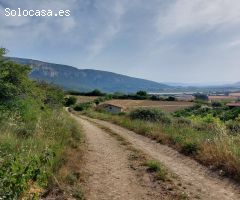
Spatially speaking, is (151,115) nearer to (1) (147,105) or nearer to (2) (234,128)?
(2) (234,128)

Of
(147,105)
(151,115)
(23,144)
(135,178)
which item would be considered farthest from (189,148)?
(147,105)

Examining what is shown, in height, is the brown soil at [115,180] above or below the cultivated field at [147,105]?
above

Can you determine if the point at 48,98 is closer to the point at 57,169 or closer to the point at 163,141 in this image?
the point at 163,141

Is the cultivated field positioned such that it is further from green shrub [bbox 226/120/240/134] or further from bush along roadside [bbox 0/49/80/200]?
bush along roadside [bbox 0/49/80/200]

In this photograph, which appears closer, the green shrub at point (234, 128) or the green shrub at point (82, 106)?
the green shrub at point (234, 128)

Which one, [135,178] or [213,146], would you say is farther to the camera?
[213,146]

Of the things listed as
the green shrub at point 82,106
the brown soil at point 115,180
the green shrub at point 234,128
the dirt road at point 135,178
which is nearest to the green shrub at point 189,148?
the dirt road at point 135,178

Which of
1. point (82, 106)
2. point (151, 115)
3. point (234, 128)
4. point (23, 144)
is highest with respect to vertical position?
point (23, 144)

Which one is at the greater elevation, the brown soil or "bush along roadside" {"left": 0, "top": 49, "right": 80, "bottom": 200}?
"bush along roadside" {"left": 0, "top": 49, "right": 80, "bottom": 200}

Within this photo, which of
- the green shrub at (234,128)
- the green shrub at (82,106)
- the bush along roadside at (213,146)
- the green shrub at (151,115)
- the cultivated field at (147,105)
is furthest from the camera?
the green shrub at (82,106)

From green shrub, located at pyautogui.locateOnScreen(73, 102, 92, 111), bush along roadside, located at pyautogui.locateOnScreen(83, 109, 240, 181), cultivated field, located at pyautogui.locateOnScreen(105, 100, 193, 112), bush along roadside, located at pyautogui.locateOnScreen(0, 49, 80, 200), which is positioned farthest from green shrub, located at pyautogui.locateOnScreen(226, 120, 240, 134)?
green shrub, located at pyautogui.locateOnScreen(73, 102, 92, 111)

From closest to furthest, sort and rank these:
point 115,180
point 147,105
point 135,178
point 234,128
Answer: point 115,180 → point 135,178 → point 234,128 → point 147,105

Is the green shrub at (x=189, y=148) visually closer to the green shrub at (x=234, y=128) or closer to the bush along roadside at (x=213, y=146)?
Answer: the bush along roadside at (x=213, y=146)

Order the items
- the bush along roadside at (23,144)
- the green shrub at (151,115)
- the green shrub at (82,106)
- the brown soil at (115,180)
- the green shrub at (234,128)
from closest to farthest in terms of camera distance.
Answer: the bush along roadside at (23,144) < the brown soil at (115,180) < the green shrub at (234,128) < the green shrub at (151,115) < the green shrub at (82,106)
